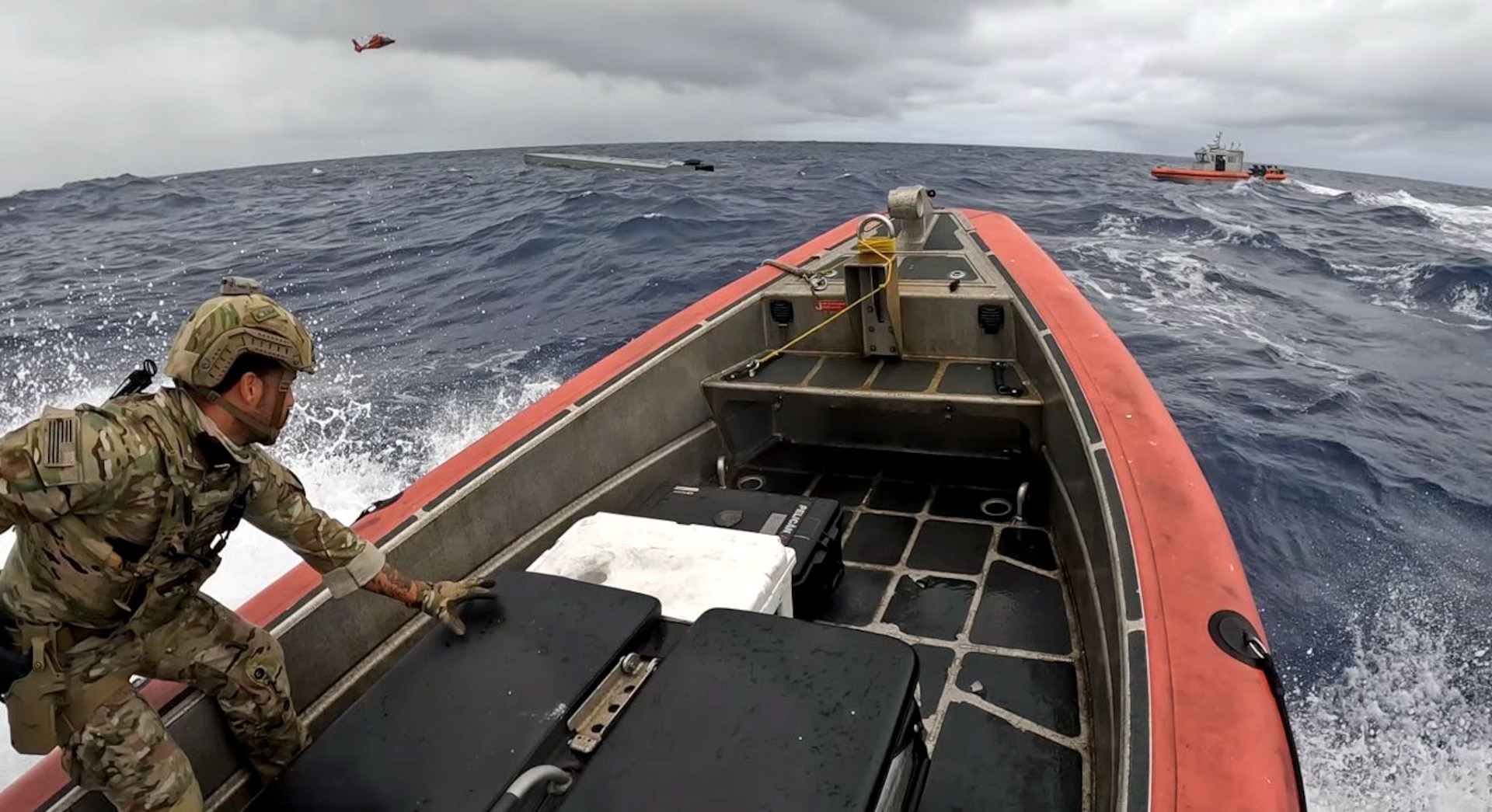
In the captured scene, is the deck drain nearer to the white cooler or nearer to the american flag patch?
the white cooler

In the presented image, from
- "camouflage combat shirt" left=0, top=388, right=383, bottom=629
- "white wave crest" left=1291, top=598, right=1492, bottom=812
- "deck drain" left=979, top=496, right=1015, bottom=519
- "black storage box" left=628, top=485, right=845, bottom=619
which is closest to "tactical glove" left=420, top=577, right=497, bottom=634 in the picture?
"camouflage combat shirt" left=0, top=388, right=383, bottom=629

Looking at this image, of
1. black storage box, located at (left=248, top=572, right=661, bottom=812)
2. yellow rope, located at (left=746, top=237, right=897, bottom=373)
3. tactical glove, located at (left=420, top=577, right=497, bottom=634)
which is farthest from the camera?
yellow rope, located at (left=746, top=237, right=897, bottom=373)

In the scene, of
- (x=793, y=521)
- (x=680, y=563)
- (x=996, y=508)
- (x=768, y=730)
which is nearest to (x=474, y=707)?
(x=768, y=730)

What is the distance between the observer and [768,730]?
55.1 inches

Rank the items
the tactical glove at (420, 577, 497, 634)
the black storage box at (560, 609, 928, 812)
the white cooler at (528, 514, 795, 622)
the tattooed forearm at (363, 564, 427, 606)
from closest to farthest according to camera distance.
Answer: the black storage box at (560, 609, 928, 812)
the tactical glove at (420, 577, 497, 634)
the tattooed forearm at (363, 564, 427, 606)
the white cooler at (528, 514, 795, 622)

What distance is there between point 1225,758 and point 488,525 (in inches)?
95.3

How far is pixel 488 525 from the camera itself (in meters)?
2.94

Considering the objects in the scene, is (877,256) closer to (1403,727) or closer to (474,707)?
(474,707)

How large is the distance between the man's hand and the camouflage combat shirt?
0.36 meters

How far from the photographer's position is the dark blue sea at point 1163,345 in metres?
4.33

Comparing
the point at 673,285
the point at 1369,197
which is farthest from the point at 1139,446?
the point at 1369,197

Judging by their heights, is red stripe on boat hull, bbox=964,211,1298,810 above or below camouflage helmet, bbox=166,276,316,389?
below

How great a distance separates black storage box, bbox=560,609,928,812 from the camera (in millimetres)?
1293

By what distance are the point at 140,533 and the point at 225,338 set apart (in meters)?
0.47
